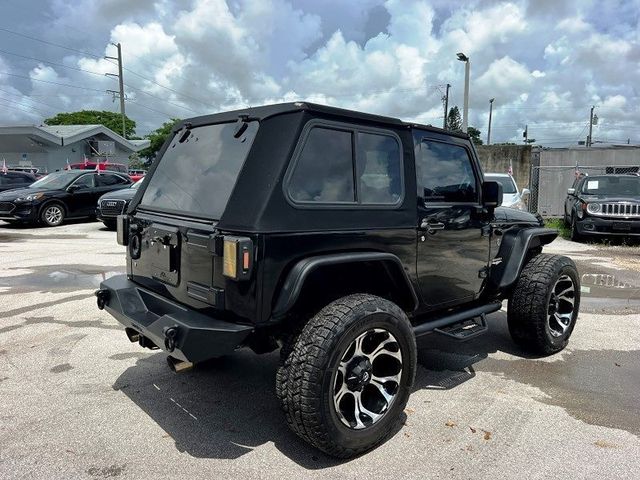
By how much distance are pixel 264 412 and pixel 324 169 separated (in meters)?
1.72

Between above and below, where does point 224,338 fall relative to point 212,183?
below

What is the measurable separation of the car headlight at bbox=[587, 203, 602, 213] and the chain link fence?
189 inches

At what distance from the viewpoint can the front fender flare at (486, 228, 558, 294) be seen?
14.1 feet

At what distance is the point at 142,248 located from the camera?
351 centimetres

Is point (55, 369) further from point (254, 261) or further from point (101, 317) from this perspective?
point (254, 261)

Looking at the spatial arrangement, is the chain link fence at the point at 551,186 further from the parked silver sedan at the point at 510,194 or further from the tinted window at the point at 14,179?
the tinted window at the point at 14,179

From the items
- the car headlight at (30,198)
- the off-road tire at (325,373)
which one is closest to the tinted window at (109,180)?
the car headlight at (30,198)

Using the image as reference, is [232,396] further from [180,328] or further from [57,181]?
[57,181]

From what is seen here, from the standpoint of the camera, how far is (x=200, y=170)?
332cm

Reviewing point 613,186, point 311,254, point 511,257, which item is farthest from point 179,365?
point 613,186

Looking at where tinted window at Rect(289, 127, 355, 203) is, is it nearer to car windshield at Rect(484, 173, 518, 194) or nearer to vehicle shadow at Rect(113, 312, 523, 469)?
vehicle shadow at Rect(113, 312, 523, 469)

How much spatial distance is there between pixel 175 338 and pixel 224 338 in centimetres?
26

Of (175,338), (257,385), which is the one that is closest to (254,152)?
(175,338)

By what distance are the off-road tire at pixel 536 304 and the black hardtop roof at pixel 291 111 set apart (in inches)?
59.9
